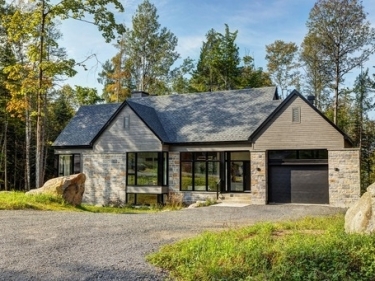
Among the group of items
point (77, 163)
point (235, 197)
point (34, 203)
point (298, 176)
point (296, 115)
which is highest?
point (296, 115)

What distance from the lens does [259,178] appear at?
17.1 m

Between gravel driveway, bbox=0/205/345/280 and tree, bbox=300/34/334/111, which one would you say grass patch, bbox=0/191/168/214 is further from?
tree, bbox=300/34/334/111

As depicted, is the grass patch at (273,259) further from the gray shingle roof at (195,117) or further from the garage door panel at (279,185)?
the gray shingle roof at (195,117)

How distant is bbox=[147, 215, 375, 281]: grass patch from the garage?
10344mm

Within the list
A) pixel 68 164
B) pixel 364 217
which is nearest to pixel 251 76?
pixel 68 164

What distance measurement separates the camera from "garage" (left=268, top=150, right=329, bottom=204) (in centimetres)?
1647

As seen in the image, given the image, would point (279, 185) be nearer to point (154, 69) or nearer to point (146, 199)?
point (146, 199)

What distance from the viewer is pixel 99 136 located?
2048cm

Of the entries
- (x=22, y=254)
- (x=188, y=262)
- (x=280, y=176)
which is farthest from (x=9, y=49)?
(x=188, y=262)

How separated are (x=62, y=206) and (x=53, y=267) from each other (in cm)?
798

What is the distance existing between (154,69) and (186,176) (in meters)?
18.0

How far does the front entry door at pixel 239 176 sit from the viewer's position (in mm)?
18223

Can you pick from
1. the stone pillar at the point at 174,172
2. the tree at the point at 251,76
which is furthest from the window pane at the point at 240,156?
the tree at the point at 251,76

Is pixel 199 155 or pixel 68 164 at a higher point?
pixel 199 155
